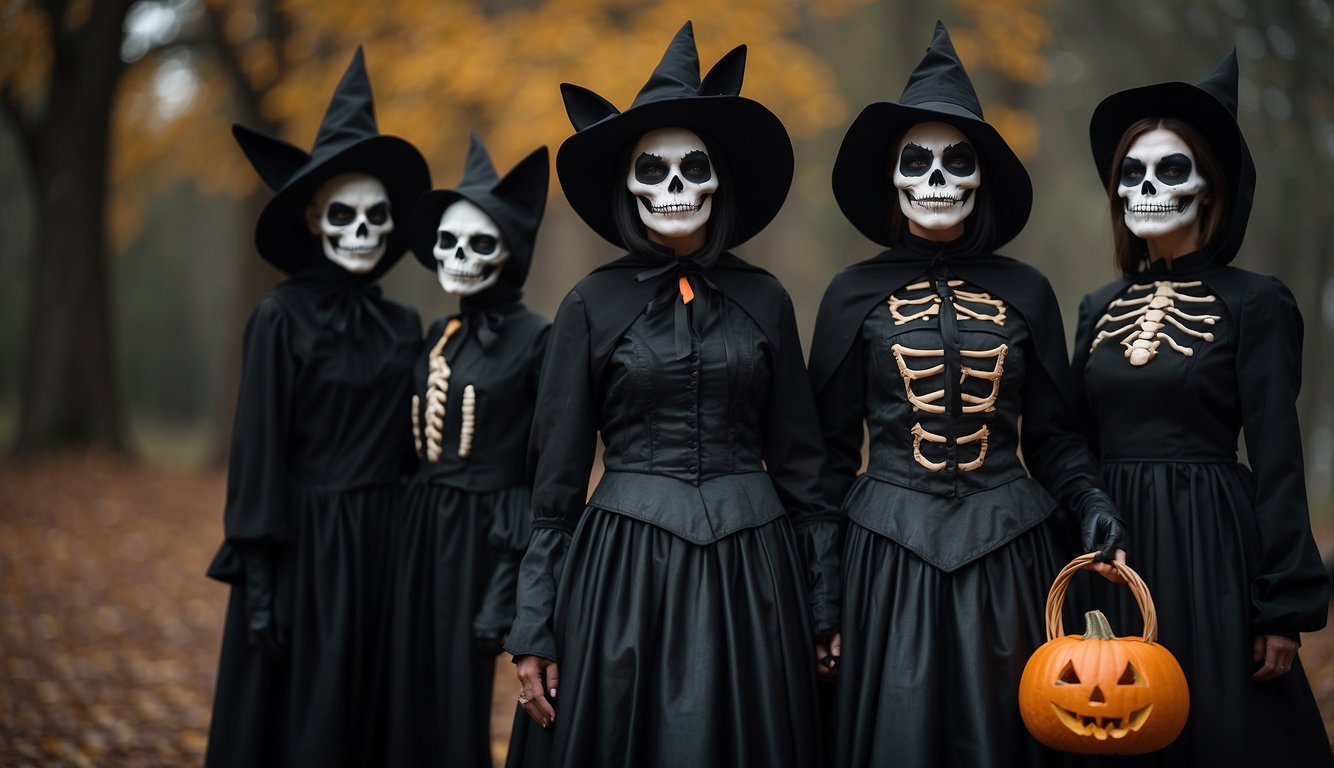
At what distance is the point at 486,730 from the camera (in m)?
4.54

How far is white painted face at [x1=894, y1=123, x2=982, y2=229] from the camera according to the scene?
3801 millimetres

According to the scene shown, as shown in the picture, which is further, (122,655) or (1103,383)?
(122,655)

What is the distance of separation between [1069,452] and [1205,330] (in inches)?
25.6

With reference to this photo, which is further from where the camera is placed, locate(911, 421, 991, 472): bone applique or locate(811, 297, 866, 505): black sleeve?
locate(811, 297, 866, 505): black sleeve

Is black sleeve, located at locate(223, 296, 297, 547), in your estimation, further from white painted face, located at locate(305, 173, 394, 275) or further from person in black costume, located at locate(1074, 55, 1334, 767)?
person in black costume, located at locate(1074, 55, 1334, 767)

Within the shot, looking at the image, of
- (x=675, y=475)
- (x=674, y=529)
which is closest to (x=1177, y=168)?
(x=675, y=475)

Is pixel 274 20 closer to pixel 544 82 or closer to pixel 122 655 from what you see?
pixel 544 82

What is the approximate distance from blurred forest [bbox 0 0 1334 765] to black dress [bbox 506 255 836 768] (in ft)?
8.05

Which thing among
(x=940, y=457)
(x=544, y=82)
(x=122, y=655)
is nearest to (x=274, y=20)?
(x=544, y=82)

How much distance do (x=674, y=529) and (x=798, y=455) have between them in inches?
21.8

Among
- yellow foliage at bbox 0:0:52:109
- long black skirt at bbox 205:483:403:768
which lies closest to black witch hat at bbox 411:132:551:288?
long black skirt at bbox 205:483:403:768

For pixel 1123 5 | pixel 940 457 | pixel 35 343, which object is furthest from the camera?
pixel 35 343

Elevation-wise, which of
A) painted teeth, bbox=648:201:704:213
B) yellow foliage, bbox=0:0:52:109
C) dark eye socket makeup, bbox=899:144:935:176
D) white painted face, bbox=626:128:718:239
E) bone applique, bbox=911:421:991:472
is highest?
yellow foliage, bbox=0:0:52:109

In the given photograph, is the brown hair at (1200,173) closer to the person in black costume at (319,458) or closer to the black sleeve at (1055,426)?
the black sleeve at (1055,426)
